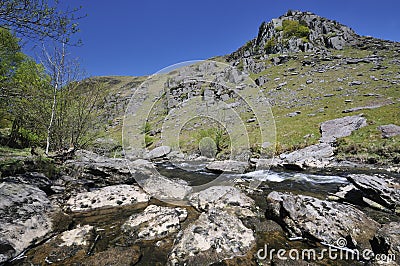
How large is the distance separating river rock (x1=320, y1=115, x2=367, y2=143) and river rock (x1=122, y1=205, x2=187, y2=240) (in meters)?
20.3

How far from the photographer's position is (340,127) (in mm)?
23672

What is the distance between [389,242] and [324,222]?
4.71ft

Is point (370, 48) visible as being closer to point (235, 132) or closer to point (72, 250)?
point (235, 132)

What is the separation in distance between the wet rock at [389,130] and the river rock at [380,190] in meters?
12.7

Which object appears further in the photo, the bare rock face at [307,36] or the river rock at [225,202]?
the bare rock face at [307,36]

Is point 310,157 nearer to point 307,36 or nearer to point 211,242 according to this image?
point 211,242

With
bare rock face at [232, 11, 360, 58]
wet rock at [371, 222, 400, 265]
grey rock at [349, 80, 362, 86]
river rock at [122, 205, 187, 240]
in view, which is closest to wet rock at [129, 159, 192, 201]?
river rock at [122, 205, 187, 240]

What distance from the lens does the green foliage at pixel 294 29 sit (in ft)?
240

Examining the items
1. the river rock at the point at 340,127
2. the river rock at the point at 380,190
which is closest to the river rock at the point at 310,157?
the river rock at the point at 340,127

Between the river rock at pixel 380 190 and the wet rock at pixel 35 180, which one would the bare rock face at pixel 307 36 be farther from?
the wet rock at pixel 35 180

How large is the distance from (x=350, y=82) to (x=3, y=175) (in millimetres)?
49847

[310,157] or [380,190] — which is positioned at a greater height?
[380,190]

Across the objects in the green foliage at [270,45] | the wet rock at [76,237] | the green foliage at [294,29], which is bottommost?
the wet rock at [76,237]

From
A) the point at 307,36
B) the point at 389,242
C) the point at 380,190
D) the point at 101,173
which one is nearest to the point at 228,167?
the point at 101,173
